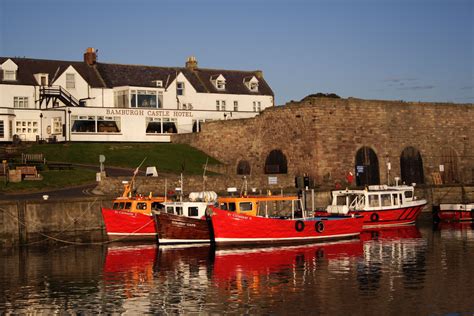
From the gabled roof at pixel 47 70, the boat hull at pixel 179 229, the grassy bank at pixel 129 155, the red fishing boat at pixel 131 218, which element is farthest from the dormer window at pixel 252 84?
the boat hull at pixel 179 229

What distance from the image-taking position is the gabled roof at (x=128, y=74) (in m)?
73.9

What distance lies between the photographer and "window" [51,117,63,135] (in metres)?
68.6

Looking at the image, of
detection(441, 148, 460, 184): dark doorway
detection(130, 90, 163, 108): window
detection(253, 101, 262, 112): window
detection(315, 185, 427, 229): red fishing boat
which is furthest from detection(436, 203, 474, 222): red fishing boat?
detection(253, 101, 262, 112): window

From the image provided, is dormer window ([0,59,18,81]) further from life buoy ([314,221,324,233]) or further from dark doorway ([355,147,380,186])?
life buoy ([314,221,324,233])

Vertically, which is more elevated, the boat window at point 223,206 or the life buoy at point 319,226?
the boat window at point 223,206

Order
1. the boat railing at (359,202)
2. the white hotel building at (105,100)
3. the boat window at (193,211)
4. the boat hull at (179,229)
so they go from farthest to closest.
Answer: the white hotel building at (105,100)
the boat railing at (359,202)
the boat window at (193,211)
the boat hull at (179,229)

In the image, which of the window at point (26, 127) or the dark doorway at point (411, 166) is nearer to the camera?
the dark doorway at point (411, 166)

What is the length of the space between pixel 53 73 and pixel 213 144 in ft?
53.6

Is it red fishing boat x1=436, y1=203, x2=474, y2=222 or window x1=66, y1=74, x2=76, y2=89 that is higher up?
window x1=66, y1=74, x2=76, y2=89

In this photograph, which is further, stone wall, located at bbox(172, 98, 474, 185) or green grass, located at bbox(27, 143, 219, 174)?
green grass, located at bbox(27, 143, 219, 174)

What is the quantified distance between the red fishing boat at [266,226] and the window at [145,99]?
3392 centimetres

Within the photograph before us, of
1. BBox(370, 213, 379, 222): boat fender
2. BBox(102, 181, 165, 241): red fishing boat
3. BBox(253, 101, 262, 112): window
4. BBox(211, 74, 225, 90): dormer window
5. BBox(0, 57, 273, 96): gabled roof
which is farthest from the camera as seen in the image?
BBox(253, 101, 262, 112): window

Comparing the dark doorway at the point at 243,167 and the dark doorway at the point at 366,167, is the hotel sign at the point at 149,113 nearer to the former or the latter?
the dark doorway at the point at 243,167

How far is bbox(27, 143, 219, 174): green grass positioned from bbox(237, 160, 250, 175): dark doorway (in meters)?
2.44
